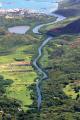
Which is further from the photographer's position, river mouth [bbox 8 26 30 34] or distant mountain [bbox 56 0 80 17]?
distant mountain [bbox 56 0 80 17]

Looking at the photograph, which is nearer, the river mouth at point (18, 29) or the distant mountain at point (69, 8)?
the river mouth at point (18, 29)

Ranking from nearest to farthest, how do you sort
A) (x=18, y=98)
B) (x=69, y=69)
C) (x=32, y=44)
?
1. (x=18, y=98)
2. (x=69, y=69)
3. (x=32, y=44)

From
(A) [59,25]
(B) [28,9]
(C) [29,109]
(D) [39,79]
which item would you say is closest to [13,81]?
(D) [39,79]

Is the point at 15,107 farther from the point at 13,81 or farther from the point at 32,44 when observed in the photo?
the point at 32,44

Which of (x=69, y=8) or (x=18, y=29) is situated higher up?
(x=69, y=8)

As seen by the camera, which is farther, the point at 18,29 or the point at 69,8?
the point at 69,8

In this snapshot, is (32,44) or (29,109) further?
(32,44)

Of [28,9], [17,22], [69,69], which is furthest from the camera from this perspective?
[28,9]
